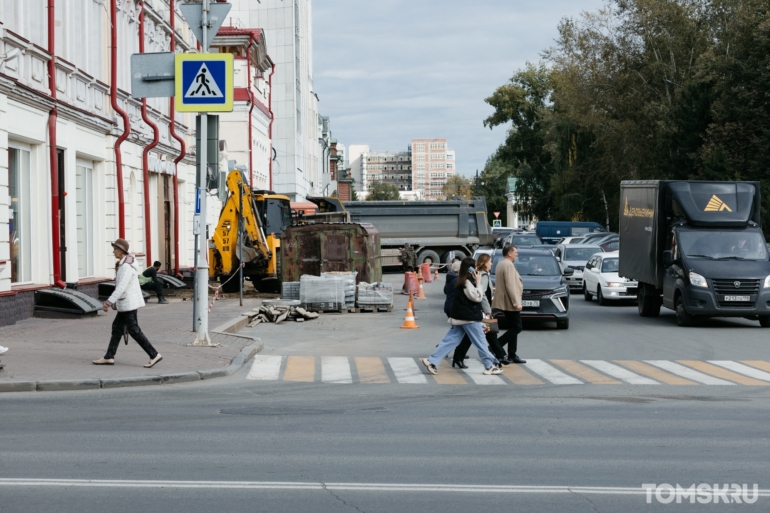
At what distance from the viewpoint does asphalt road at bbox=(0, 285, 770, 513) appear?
267 inches

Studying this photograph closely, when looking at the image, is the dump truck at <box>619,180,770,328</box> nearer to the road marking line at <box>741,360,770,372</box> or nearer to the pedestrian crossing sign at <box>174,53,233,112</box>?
the road marking line at <box>741,360,770,372</box>

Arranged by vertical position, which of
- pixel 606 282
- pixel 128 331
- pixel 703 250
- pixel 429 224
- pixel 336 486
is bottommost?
pixel 606 282

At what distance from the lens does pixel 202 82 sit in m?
16.6

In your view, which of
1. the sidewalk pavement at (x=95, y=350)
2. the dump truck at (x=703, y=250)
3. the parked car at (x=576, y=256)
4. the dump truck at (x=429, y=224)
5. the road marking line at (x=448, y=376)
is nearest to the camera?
the sidewalk pavement at (x=95, y=350)

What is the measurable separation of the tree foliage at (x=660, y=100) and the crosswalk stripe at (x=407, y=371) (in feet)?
111

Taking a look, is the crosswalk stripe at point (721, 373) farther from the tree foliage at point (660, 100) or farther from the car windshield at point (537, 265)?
the tree foliage at point (660, 100)

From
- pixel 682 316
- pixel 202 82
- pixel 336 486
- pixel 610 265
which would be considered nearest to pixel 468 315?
pixel 202 82

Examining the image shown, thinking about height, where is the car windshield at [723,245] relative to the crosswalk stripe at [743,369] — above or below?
above

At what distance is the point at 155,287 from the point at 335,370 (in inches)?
566

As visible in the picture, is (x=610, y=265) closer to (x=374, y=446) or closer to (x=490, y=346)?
(x=490, y=346)

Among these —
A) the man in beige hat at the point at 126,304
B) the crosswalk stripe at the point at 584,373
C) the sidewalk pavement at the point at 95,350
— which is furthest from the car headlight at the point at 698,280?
the man in beige hat at the point at 126,304

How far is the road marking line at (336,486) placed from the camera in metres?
7.02
